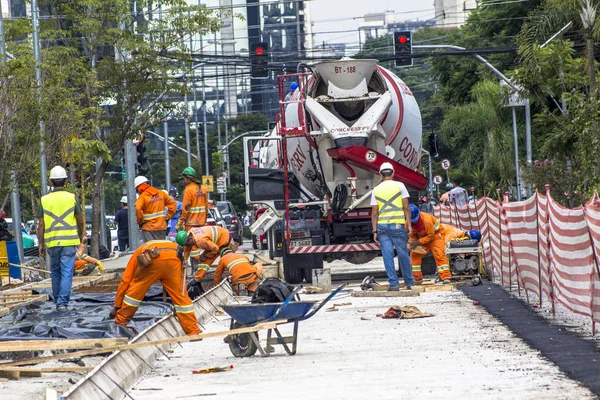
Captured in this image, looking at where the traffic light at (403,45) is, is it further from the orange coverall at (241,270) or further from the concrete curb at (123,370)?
the concrete curb at (123,370)

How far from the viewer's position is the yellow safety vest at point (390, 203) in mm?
17750

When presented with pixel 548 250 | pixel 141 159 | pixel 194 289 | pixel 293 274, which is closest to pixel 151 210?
pixel 194 289

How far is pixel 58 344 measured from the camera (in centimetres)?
1052

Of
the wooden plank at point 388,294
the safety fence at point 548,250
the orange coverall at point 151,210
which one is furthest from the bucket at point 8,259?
the safety fence at point 548,250

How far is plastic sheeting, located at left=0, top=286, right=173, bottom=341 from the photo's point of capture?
1246 cm

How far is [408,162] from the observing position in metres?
21.5

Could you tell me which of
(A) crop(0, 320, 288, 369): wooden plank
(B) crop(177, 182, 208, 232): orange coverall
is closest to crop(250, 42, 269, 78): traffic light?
(B) crop(177, 182, 208, 232): orange coverall

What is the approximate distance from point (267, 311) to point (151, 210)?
6.60 metres

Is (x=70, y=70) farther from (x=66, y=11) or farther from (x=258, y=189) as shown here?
(x=258, y=189)

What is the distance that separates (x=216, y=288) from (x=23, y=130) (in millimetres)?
7684

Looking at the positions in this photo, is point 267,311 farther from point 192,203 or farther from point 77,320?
point 192,203

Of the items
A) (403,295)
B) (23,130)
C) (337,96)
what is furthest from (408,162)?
(23,130)

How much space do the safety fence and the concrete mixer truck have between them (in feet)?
6.67

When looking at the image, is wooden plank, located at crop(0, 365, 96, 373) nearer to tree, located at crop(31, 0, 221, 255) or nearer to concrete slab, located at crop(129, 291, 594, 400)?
concrete slab, located at crop(129, 291, 594, 400)
